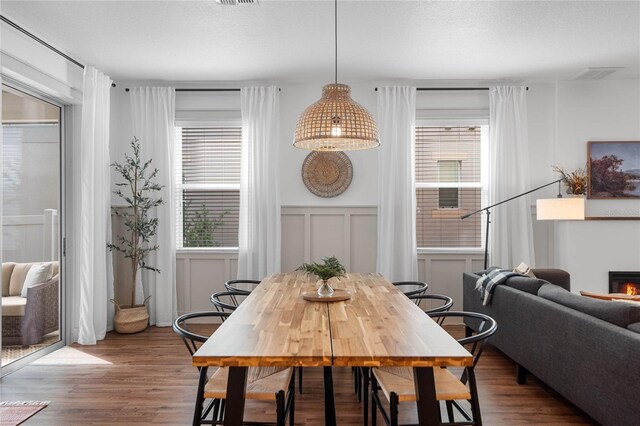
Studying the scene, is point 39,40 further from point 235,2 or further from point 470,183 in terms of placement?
point 470,183

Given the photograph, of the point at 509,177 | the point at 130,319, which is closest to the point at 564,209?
the point at 509,177

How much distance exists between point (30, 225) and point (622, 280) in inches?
233

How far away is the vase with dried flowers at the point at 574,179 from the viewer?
5066mm

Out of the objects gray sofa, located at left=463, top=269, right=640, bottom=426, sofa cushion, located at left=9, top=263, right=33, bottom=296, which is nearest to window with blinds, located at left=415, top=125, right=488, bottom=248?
gray sofa, located at left=463, top=269, right=640, bottom=426

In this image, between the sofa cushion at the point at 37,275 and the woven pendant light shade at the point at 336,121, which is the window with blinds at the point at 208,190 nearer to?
the sofa cushion at the point at 37,275

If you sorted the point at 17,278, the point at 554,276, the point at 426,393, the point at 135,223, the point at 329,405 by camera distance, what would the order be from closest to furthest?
the point at 426,393, the point at 329,405, the point at 17,278, the point at 554,276, the point at 135,223

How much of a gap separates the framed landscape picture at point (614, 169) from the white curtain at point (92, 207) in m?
5.21

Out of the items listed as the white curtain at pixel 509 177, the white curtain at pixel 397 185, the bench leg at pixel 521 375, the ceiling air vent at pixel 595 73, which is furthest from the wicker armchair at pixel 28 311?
the ceiling air vent at pixel 595 73

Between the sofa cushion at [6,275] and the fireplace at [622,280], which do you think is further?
the fireplace at [622,280]

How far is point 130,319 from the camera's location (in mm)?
4742

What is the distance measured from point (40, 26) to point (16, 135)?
891mm

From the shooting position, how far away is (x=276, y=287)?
3322 mm

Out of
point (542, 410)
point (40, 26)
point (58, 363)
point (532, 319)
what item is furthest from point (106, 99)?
point (542, 410)

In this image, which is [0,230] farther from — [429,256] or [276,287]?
[429,256]
